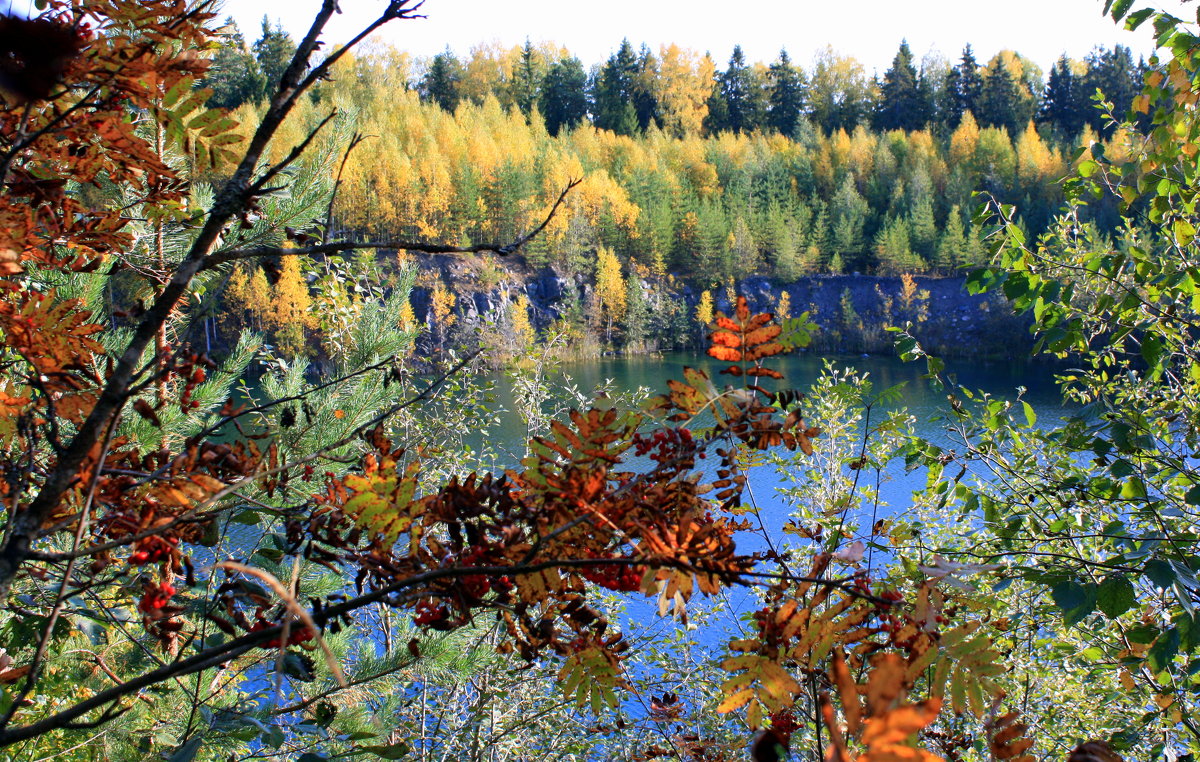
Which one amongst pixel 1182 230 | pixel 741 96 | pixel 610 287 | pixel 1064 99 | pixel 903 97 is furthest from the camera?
pixel 741 96

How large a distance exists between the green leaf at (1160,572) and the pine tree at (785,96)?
6036cm

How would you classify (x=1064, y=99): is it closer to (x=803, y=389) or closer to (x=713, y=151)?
(x=713, y=151)

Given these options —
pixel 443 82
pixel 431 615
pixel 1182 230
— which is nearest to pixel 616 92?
pixel 443 82

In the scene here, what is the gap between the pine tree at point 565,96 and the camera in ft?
193

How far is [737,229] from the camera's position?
40.7 meters

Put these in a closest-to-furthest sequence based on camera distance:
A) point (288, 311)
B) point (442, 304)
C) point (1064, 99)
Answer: point (442, 304), point (288, 311), point (1064, 99)

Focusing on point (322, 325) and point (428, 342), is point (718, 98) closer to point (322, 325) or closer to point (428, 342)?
point (428, 342)

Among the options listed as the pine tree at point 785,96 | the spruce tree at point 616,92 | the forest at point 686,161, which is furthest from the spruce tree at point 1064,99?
the spruce tree at point 616,92

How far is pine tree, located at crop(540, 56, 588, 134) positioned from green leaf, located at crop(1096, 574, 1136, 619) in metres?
60.6

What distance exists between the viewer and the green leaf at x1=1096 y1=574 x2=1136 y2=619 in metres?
1.23

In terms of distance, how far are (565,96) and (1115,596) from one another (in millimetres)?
62176

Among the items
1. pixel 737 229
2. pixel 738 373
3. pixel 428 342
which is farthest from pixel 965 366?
pixel 738 373

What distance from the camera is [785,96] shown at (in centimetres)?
5772

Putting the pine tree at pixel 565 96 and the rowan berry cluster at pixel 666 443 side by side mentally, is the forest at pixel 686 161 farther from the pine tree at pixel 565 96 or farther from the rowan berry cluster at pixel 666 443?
the rowan berry cluster at pixel 666 443
